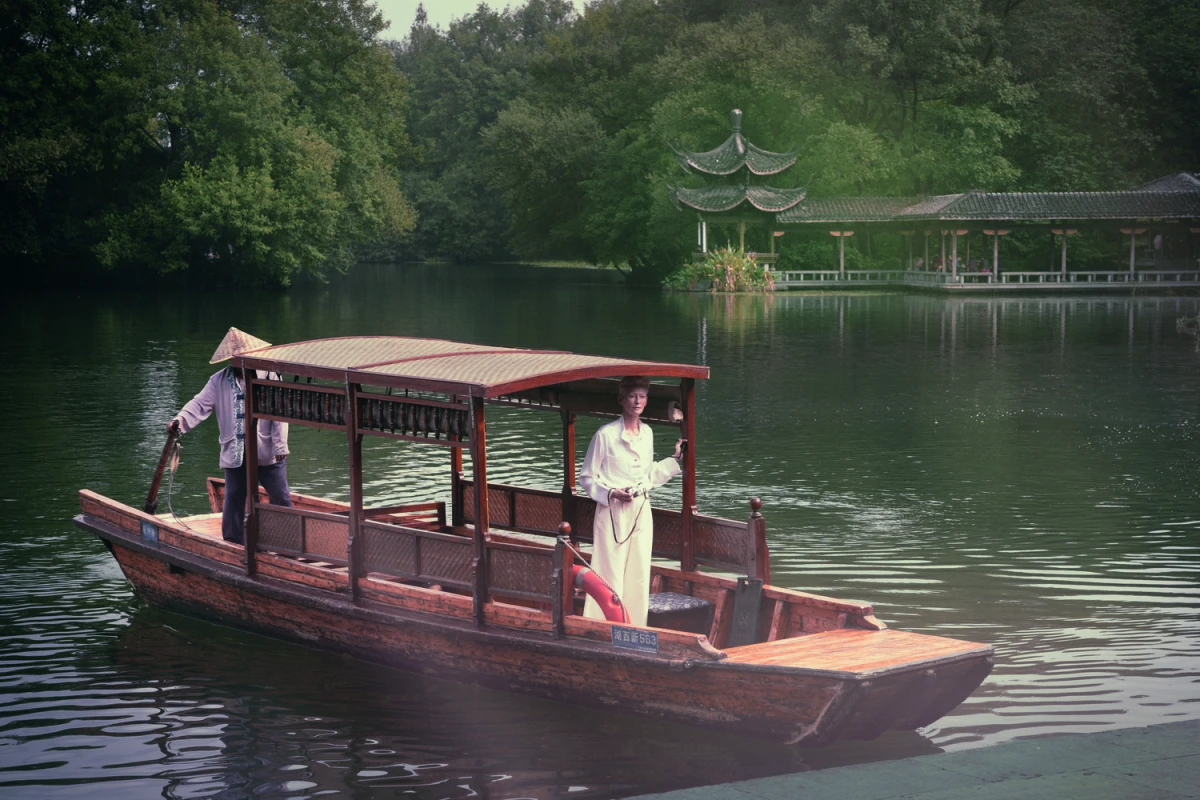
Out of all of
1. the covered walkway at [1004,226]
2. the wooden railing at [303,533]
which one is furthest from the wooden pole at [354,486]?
the covered walkway at [1004,226]

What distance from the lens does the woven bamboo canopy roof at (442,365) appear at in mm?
8906

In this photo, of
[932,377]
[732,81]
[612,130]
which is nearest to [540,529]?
[932,377]

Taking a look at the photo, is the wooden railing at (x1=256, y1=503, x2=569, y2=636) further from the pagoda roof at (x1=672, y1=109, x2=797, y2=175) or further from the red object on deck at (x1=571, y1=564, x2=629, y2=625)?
the pagoda roof at (x1=672, y1=109, x2=797, y2=175)

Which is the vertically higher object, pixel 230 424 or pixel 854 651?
pixel 230 424

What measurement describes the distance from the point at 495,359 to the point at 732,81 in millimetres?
55832

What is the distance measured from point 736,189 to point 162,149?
2375 centimetres

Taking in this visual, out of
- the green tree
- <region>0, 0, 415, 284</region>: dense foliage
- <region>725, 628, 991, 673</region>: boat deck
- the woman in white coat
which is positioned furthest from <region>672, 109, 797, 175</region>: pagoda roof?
<region>725, 628, 991, 673</region>: boat deck

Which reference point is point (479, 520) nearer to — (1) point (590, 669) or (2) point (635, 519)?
(2) point (635, 519)

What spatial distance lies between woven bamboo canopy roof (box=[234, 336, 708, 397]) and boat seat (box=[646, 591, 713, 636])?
146 centimetres

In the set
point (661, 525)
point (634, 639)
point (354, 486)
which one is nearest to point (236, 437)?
point (354, 486)

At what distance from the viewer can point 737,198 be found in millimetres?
59312

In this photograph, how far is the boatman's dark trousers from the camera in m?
10.9

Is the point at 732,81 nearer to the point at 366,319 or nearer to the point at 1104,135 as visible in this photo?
the point at 1104,135

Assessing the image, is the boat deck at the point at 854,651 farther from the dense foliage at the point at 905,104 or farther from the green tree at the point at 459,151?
the green tree at the point at 459,151
